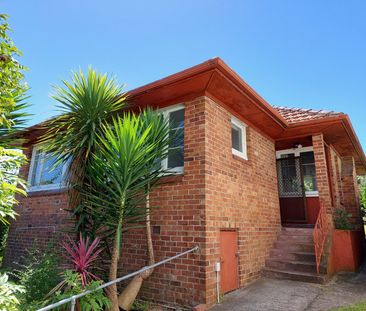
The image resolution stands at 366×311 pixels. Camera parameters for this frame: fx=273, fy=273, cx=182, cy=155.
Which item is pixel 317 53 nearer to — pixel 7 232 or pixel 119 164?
pixel 119 164

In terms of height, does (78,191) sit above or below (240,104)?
below

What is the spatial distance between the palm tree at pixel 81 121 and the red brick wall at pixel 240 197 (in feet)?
6.18

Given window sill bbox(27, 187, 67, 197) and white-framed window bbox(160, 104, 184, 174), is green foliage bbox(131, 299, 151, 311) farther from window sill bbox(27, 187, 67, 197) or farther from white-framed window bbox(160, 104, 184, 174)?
window sill bbox(27, 187, 67, 197)

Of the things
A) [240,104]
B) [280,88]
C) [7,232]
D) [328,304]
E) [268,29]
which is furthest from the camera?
[280,88]

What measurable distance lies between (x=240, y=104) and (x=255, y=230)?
284 centimetres

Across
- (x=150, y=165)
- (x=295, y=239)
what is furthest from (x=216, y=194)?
(x=295, y=239)

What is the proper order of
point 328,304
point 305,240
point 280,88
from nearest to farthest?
point 328,304
point 305,240
point 280,88

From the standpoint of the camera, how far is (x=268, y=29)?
31.8 ft

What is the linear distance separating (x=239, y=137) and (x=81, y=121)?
352 cm

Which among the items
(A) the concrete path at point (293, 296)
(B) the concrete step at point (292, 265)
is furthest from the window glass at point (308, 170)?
(A) the concrete path at point (293, 296)

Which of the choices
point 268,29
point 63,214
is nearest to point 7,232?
point 63,214

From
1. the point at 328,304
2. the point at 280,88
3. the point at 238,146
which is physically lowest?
the point at 328,304

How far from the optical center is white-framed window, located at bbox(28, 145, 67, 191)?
25.6 ft

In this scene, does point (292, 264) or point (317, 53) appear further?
point (317, 53)
